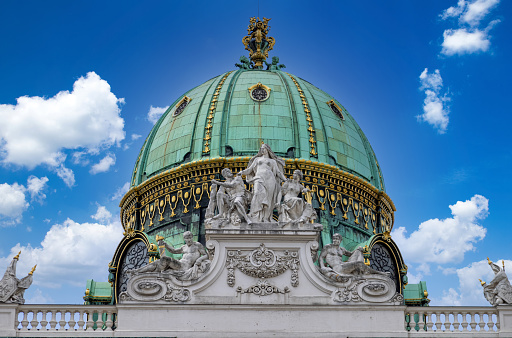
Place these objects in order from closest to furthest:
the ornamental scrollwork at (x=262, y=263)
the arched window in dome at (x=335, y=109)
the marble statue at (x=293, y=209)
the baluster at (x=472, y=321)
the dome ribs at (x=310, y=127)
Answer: the baluster at (x=472, y=321) < the ornamental scrollwork at (x=262, y=263) < the marble statue at (x=293, y=209) < the dome ribs at (x=310, y=127) < the arched window in dome at (x=335, y=109)

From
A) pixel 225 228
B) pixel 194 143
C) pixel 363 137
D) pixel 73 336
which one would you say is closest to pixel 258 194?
pixel 225 228

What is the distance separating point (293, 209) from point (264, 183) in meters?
1.08

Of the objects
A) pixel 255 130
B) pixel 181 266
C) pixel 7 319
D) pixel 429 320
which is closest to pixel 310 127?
pixel 255 130

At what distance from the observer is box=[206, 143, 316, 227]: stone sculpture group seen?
973 inches

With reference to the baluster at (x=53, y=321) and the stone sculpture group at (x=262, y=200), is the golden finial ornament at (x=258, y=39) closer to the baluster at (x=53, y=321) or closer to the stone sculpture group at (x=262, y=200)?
the stone sculpture group at (x=262, y=200)

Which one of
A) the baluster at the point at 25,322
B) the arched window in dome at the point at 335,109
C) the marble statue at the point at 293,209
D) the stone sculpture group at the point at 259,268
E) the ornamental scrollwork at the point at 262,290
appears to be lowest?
the baluster at the point at 25,322

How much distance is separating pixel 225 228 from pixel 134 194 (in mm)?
11486

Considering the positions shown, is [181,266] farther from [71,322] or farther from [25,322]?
[25,322]

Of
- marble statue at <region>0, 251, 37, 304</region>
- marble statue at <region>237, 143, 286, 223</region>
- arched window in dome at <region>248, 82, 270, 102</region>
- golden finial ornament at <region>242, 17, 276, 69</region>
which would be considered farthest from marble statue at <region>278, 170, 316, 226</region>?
golden finial ornament at <region>242, 17, 276, 69</region>

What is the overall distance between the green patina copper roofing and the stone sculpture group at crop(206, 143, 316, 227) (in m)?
7.72

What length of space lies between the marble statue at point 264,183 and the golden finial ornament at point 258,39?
14442 mm

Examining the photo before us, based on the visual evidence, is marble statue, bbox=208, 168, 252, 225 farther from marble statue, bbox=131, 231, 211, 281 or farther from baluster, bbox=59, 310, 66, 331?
baluster, bbox=59, 310, 66, 331

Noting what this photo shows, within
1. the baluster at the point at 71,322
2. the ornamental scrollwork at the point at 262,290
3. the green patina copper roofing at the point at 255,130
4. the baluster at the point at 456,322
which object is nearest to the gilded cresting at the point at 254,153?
the green patina copper roofing at the point at 255,130

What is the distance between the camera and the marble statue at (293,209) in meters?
24.6
